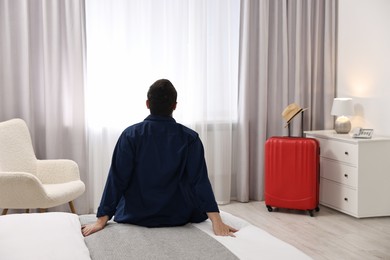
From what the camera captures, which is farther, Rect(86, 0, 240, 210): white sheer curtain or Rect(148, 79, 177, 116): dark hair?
Rect(86, 0, 240, 210): white sheer curtain

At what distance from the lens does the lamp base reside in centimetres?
516

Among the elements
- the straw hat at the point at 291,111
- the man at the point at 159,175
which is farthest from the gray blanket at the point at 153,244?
the straw hat at the point at 291,111

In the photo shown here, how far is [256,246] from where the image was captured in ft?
7.05

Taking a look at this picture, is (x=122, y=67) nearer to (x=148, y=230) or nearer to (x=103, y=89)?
(x=103, y=89)

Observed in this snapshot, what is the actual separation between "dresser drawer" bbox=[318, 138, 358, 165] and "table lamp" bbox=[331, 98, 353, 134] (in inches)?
7.4

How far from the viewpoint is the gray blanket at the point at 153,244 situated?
2025 mm

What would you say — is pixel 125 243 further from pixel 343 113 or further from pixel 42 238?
pixel 343 113

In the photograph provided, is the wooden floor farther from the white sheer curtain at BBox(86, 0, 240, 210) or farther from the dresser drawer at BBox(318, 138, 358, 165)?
the white sheer curtain at BBox(86, 0, 240, 210)

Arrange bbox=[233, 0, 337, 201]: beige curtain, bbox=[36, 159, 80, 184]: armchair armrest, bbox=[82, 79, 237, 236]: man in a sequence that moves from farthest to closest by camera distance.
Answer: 1. bbox=[233, 0, 337, 201]: beige curtain
2. bbox=[36, 159, 80, 184]: armchair armrest
3. bbox=[82, 79, 237, 236]: man

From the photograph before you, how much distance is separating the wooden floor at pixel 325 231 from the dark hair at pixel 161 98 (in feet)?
5.80

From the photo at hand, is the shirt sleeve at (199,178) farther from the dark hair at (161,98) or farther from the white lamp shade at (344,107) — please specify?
the white lamp shade at (344,107)

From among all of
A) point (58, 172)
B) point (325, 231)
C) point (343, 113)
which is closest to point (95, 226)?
point (58, 172)

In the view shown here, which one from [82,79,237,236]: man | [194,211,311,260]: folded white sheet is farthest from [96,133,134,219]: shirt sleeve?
[194,211,311,260]: folded white sheet

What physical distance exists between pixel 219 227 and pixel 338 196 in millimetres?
2888
